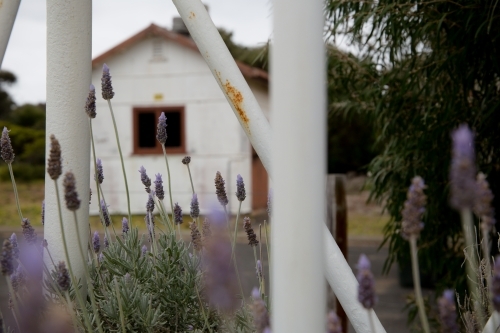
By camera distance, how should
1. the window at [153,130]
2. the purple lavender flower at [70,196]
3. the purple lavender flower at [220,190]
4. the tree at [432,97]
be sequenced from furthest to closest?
the window at [153,130]
the tree at [432,97]
the purple lavender flower at [220,190]
the purple lavender flower at [70,196]

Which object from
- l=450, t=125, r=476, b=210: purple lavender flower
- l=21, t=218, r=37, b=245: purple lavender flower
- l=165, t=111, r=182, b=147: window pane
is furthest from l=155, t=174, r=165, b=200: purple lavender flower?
l=165, t=111, r=182, b=147: window pane

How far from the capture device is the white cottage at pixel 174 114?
44.7 ft

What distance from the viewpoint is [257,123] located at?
1.54 metres

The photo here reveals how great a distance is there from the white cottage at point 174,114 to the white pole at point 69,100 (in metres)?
11.5

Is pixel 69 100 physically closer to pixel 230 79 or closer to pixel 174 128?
pixel 230 79

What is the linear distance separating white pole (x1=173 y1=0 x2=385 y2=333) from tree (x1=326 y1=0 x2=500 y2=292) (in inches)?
62.7

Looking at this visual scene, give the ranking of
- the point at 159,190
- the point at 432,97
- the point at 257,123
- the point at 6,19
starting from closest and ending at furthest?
the point at 257,123
the point at 6,19
the point at 159,190
the point at 432,97

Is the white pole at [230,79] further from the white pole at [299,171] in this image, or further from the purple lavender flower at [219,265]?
the white pole at [299,171]

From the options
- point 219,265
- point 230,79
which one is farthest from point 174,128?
point 219,265

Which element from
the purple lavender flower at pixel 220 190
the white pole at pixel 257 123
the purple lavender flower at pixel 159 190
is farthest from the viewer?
the purple lavender flower at pixel 159 190

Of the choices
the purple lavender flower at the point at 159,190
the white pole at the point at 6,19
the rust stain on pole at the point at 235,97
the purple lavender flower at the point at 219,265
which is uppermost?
the white pole at the point at 6,19

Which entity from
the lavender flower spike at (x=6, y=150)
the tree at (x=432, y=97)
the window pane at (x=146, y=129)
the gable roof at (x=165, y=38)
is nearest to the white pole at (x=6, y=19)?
the lavender flower spike at (x=6, y=150)

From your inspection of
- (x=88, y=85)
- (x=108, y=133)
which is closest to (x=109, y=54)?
(x=108, y=133)

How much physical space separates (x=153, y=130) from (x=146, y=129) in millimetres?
150
